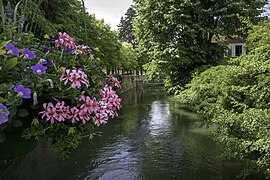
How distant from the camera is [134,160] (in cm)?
569

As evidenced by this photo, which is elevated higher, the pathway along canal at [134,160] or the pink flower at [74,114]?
the pink flower at [74,114]

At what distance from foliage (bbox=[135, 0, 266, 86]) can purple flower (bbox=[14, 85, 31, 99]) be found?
1147cm

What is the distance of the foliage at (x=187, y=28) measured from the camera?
1219 centimetres

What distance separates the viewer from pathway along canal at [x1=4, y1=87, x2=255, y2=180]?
4895 millimetres

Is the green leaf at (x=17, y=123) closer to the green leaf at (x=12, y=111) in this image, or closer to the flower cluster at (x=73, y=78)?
the green leaf at (x=12, y=111)

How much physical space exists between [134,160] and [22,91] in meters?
4.95

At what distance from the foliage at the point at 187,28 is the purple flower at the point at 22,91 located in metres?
11.5

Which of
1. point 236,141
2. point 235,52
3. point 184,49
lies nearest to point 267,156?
point 236,141

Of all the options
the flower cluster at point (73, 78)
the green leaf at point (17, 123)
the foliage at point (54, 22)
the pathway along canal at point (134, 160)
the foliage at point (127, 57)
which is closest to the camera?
the green leaf at point (17, 123)

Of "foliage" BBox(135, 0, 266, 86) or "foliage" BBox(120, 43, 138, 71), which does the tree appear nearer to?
"foliage" BBox(120, 43, 138, 71)

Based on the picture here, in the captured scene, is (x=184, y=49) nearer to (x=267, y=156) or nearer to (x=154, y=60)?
(x=154, y=60)

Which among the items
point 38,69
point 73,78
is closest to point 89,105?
point 73,78

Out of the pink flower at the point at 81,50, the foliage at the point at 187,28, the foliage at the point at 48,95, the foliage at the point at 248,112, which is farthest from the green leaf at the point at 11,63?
the foliage at the point at 187,28

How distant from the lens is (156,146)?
6.70 meters
